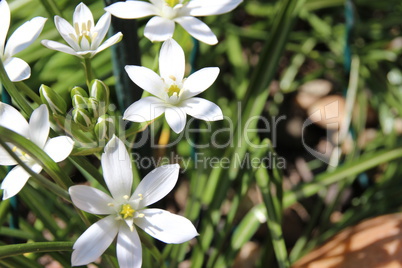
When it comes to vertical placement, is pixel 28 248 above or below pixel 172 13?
below

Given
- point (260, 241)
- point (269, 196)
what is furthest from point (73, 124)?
point (260, 241)

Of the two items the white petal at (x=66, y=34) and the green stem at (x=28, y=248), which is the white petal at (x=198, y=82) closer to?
the white petal at (x=66, y=34)

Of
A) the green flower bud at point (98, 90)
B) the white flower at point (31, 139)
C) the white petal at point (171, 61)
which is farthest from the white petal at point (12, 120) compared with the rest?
the white petal at point (171, 61)

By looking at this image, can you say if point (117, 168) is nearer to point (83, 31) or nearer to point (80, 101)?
point (80, 101)

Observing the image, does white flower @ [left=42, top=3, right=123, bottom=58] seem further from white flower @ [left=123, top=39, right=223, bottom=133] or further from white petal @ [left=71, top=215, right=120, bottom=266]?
white petal @ [left=71, top=215, right=120, bottom=266]

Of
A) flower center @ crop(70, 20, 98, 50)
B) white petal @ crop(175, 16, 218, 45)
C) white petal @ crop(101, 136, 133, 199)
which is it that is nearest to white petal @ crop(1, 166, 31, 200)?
white petal @ crop(101, 136, 133, 199)

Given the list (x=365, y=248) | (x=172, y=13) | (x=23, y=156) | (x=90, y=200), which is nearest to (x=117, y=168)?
(x=90, y=200)
